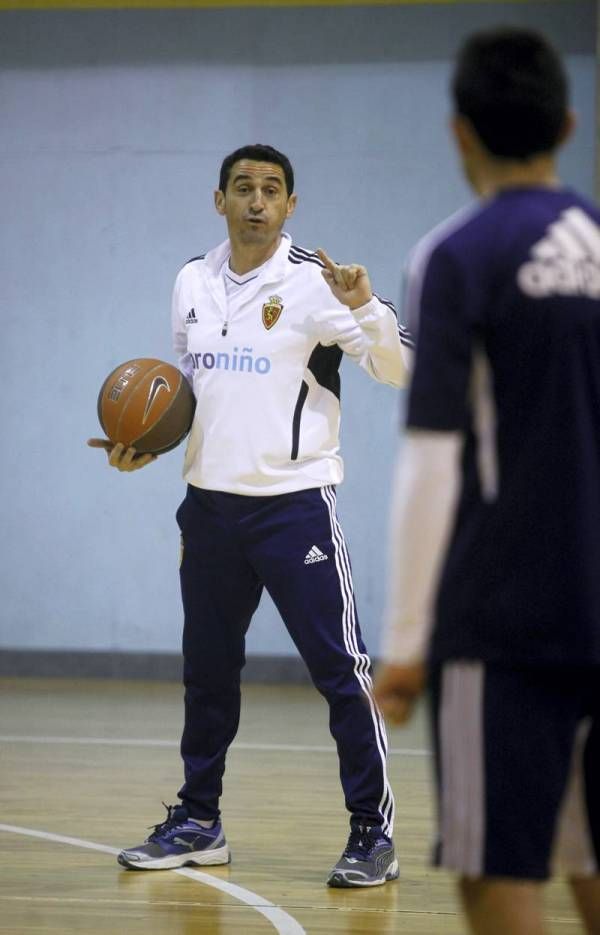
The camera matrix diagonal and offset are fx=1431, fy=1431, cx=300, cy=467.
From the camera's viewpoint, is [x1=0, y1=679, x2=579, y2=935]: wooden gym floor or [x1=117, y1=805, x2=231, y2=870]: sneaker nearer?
[x1=0, y1=679, x2=579, y2=935]: wooden gym floor

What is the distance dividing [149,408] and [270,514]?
1.52 ft

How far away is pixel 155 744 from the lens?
646cm

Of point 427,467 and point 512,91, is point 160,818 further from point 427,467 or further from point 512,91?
point 512,91

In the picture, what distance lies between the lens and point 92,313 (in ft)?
28.8

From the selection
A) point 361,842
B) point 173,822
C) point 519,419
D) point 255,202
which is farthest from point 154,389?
point 519,419

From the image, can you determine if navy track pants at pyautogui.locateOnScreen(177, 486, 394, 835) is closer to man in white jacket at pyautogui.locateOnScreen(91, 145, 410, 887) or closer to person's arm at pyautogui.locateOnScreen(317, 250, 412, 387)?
man in white jacket at pyautogui.locateOnScreen(91, 145, 410, 887)

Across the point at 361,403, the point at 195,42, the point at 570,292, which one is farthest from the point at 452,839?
the point at 195,42

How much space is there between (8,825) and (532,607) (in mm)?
3148

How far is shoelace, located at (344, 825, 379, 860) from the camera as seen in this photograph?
12.9 ft

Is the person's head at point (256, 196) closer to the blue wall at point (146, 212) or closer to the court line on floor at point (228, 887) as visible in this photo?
the court line on floor at point (228, 887)

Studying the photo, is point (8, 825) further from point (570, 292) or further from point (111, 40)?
point (111, 40)

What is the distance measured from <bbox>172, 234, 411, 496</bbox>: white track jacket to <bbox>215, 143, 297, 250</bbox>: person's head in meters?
0.09

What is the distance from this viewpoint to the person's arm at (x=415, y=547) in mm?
1897

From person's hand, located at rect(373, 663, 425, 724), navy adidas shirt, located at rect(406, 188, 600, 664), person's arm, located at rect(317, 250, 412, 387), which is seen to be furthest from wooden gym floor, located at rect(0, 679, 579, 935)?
navy adidas shirt, located at rect(406, 188, 600, 664)
